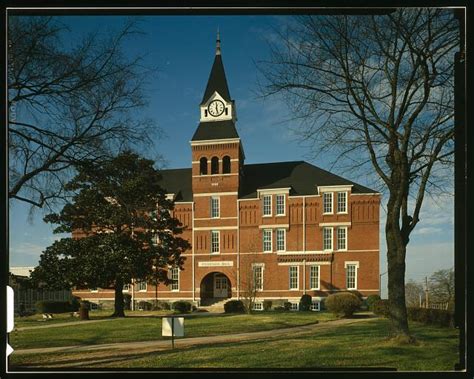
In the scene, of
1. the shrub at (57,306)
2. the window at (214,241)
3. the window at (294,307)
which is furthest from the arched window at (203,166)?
the shrub at (57,306)

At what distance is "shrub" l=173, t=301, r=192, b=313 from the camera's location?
18.1ft

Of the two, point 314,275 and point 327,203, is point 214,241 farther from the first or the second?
point 327,203

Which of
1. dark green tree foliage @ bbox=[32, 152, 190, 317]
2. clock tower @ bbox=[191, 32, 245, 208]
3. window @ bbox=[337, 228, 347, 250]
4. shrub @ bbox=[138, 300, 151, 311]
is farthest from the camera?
window @ bbox=[337, 228, 347, 250]

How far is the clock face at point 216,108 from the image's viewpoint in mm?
4340

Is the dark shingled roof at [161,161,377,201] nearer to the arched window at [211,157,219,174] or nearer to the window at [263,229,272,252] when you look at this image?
the arched window at [211,157,219,174]

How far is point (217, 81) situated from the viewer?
437 centimetres

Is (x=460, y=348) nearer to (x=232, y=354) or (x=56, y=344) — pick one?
(x=232, y=354)

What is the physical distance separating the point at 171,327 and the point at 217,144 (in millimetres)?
1960

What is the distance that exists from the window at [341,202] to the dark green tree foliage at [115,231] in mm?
1982

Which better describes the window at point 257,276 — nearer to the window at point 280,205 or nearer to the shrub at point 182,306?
the window at point 280,205

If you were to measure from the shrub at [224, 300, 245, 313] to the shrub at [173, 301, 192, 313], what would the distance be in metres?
0.48

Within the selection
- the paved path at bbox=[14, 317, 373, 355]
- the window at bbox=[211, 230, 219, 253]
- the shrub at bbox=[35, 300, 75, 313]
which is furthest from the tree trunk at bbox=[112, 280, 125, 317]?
the window at bbox=[211, 230, 219, 253]

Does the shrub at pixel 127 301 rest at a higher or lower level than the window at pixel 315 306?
higher

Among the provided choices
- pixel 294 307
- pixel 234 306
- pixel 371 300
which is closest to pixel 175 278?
pixel 234 306
